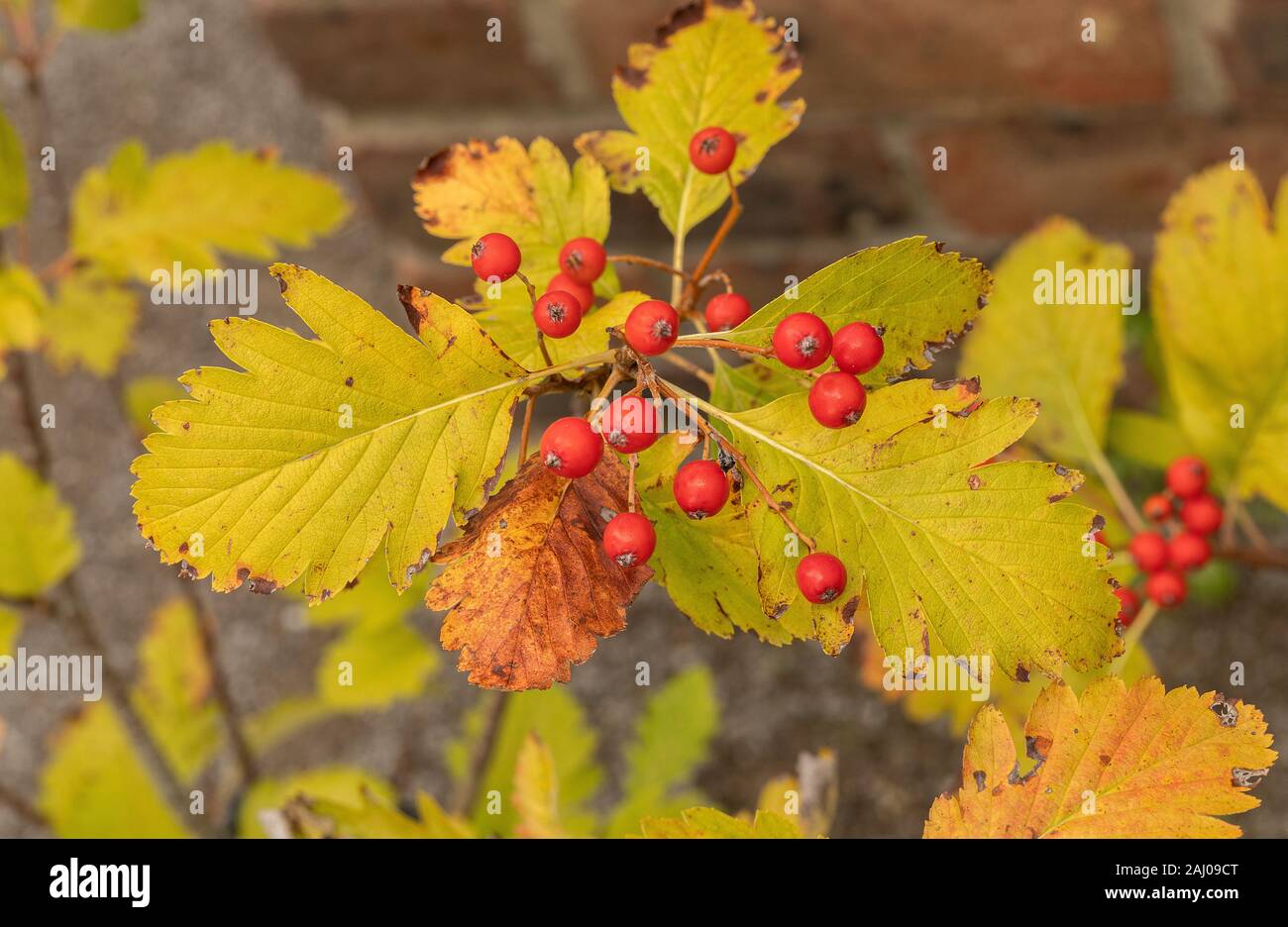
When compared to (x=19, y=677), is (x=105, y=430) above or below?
above

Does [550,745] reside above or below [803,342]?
below

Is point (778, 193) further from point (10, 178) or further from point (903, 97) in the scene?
point (10, 178)

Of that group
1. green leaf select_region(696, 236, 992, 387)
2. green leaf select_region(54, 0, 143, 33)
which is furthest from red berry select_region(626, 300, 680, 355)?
green leaf select_region(54, 0, 143, 33)

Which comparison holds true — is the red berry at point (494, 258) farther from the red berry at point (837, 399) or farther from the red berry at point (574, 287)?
the red berry at point (837, 399)

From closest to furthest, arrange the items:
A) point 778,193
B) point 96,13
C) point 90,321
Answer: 1. point 96,13
2. point 90,321
3. point 778,193

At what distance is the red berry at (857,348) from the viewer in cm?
42

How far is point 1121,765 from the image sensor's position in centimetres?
45

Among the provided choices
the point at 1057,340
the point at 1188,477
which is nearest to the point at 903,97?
the point at 1057,340

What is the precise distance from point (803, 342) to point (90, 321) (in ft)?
3.07

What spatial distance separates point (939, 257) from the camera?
435 mm

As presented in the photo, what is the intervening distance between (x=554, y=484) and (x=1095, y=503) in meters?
0.64

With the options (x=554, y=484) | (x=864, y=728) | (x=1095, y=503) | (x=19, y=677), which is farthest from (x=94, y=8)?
(x=864, y=728)

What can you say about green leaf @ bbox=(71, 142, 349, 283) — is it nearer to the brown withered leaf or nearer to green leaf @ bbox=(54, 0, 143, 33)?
green leaf @ bbox=(54, 0, 143, 33)

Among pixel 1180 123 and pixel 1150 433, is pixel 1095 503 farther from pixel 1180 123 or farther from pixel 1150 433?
pixel 1180 123
